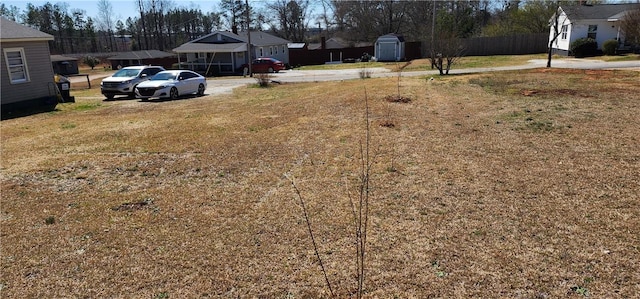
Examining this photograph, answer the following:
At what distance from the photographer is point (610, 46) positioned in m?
30.4

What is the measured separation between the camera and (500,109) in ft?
36.7

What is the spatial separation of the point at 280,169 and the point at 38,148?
5948 millimetres

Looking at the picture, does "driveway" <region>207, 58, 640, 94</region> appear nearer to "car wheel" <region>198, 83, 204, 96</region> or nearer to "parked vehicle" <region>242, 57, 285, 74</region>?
"car wheel" <region>198, 83, 204, 96</region>

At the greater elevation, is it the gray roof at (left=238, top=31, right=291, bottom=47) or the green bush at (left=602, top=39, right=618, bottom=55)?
the gray roof at (left=238, top=31, right=291, bottom=47)

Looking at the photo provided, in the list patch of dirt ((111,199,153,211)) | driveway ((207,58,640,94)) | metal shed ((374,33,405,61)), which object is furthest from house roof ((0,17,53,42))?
metal shed ((374,33,405,61))

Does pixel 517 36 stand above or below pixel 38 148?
above

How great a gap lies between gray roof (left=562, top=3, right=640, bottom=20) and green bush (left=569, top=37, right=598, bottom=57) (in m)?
1.98

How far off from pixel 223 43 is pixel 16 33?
992 inches

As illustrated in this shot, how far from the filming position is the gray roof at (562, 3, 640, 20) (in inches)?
1250

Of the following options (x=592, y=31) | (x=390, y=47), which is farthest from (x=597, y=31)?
(x=390, y=47)

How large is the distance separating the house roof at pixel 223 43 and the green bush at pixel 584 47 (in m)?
26.6

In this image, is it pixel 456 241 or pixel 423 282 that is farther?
pixel 456 241

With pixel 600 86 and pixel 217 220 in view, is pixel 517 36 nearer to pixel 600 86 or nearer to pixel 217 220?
pixel 600 86

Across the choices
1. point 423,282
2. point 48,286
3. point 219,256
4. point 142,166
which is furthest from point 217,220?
point 142,166
